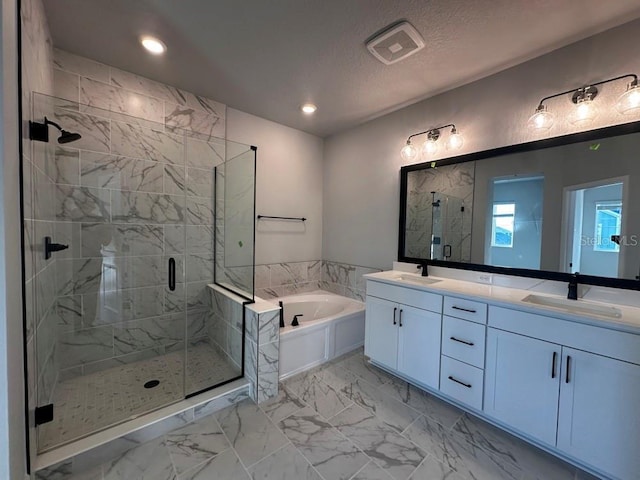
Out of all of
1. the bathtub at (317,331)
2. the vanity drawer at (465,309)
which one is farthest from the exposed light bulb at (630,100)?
the bathtub at (317,331)

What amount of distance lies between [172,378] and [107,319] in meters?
0.77

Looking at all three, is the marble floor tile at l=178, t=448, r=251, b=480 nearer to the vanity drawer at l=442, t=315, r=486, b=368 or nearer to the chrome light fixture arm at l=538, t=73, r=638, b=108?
the vanity drawer at l=442, t=315, r=486, b=368

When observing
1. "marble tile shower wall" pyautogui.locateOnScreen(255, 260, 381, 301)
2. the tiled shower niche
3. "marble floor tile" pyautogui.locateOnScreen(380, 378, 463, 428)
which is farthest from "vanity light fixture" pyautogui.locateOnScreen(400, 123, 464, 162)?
"marble floor tile" pyautogui.locateOnScreen(380, 378, 463, 428)

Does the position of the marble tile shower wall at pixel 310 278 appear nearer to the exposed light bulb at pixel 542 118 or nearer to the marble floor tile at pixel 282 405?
the marble floor tile at pixel 282 405

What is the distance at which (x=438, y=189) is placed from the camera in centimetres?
255

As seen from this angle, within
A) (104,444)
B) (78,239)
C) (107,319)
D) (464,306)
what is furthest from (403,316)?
(78,239)

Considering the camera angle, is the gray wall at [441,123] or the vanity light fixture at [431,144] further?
the vanity light fixture at [431,144]

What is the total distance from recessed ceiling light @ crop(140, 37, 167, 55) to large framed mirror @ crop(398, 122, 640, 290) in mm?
2318

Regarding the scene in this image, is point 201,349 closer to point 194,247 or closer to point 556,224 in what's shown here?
point 194,247

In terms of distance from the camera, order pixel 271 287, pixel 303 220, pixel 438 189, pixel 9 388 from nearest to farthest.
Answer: pixel 9 388 → pixel 438 189 → pixel 271 287 → pixel 303 220

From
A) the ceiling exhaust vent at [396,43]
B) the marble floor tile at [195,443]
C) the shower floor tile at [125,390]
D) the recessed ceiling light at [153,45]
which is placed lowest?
the marble floor tile at [195,443]

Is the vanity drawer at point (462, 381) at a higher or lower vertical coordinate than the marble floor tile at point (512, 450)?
higher

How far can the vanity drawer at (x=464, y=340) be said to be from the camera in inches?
70.2

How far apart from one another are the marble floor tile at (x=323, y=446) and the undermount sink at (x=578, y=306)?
1.48 m
